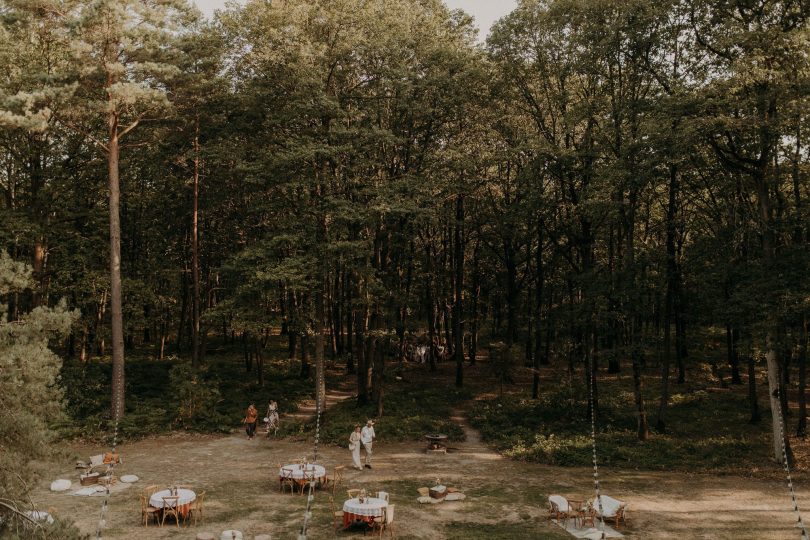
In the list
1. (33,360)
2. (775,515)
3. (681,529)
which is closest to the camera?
(33,360)

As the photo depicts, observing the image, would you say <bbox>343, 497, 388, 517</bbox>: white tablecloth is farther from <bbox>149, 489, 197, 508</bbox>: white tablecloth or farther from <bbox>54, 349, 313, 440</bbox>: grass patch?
<bbox>54, 349, 313, 440</bbox>: grass patch

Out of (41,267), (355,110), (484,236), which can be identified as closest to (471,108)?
(355,110)

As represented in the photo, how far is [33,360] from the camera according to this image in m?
8.81

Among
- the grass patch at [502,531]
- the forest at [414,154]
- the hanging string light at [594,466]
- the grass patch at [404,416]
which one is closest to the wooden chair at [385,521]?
the grass patch at [502,531]

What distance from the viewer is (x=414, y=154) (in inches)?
1078

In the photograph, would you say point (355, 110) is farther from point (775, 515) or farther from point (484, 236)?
point (775, 515)

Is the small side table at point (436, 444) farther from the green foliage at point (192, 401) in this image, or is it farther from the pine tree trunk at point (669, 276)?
Answer: the green foliage at point (192, 401)

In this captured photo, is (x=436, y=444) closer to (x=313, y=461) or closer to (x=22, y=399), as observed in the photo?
(x=313, y=461)

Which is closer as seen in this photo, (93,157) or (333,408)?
(333,408)

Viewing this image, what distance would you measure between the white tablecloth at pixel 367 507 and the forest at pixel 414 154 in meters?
11.3

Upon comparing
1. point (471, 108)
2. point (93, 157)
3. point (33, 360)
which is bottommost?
point (33, 360)

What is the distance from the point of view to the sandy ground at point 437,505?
13281mm

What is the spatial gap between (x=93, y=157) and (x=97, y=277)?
21.7 ft

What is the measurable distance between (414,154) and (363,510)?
60.3 ft
